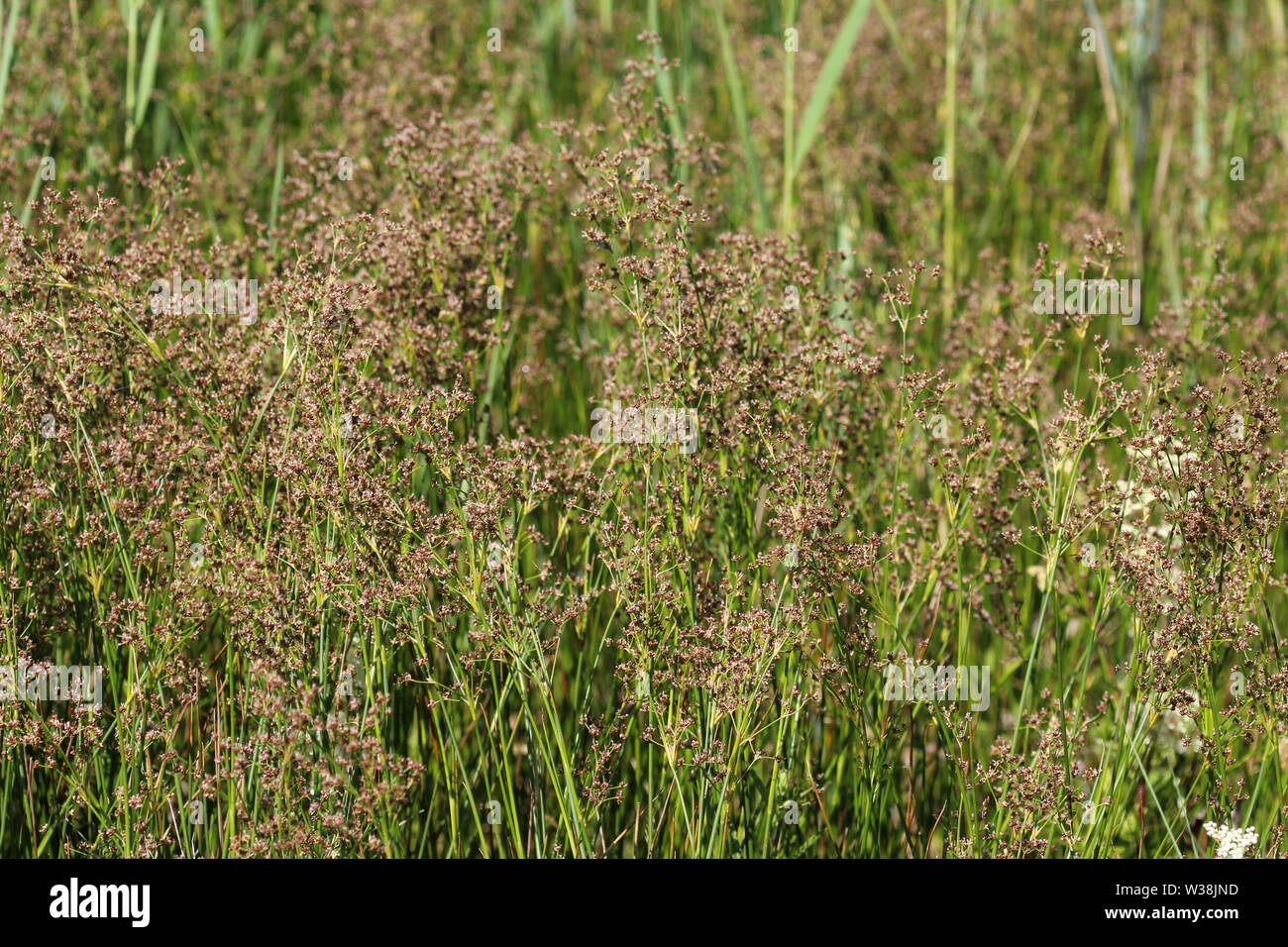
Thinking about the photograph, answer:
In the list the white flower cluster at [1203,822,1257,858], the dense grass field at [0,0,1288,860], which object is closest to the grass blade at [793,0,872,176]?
the dense grass field at [0,0,1288,860]

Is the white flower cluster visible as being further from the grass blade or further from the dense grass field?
the grass blade

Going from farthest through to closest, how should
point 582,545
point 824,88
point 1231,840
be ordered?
point 824,88, point 582,545, point 1231,840

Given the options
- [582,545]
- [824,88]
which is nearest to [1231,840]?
[582,545]

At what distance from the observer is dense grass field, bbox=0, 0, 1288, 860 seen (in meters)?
2.80

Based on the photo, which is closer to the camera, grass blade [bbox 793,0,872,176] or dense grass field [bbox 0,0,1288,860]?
dense grass field [bbox 0,0,1288,860]

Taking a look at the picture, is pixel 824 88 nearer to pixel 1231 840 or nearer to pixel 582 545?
pixel 582 545

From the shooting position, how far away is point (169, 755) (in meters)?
2.75

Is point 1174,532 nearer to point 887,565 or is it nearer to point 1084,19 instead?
point 887,565

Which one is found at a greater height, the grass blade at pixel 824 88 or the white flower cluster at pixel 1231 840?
the grass blade at pixel 824 88

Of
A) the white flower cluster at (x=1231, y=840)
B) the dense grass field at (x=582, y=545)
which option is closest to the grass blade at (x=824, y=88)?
the dense grass field at (x=582, y=545)

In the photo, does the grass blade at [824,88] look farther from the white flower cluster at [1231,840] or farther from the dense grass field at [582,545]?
the white flower cluster at [1231,840]

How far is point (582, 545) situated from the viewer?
11.6 feet

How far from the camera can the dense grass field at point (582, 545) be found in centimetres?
280
